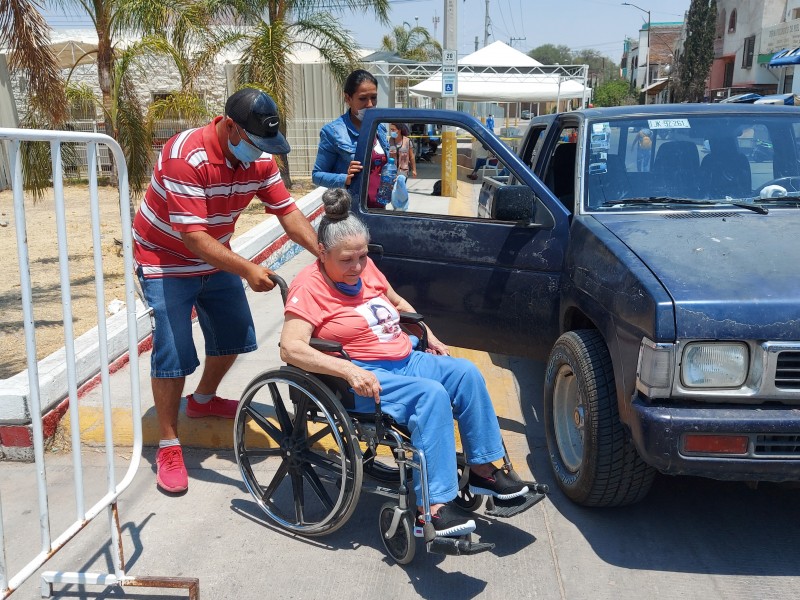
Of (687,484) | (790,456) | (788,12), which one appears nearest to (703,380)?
(790,456)

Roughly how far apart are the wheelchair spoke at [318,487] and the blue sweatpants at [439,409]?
43 centimetres

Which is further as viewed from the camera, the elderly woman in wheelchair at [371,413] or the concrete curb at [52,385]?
the concrete curb at [52,385]

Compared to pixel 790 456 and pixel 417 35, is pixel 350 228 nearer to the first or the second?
pixel 790 456

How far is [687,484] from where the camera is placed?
3.79m

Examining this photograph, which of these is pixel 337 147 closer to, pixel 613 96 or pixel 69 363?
pixel 69 363

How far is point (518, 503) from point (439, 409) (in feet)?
1.88

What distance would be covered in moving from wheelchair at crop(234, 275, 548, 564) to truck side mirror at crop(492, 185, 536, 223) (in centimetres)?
76

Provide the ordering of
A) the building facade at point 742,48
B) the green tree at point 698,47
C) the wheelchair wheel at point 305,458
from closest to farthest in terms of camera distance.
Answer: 1. the wheelchair wheel at point 305,458
2. the building facade at point 742,48
3. the green tree at point 698,47

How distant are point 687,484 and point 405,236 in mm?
1979

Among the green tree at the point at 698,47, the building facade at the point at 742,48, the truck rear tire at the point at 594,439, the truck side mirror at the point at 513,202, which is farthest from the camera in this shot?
the green tree at the point at 698,47

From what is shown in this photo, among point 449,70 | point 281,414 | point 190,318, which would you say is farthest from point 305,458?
point 449,70

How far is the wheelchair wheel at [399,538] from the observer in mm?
2979

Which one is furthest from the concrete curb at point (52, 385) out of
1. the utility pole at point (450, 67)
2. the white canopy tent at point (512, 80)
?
the white canopy tent at point (512, 80)

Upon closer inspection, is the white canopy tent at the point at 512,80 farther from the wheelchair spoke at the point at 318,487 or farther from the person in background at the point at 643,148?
the wheelchair spoke at the point at 318,487
